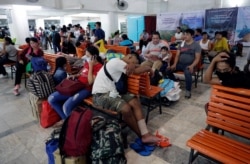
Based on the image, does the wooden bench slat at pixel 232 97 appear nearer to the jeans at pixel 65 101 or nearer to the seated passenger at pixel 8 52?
the jeans at pixel 65 101

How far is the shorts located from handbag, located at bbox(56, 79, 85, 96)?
36cm

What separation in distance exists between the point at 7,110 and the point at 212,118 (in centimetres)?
315

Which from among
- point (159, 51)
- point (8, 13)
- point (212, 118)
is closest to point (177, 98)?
point (159, 51)

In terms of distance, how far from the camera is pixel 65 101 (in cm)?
250

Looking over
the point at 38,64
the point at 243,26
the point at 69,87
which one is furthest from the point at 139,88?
the point at 243,26

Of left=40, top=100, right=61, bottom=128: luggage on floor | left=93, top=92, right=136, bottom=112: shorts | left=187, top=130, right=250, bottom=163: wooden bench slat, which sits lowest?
left=40, top=100, right=61, bottom=128: luggage on floor

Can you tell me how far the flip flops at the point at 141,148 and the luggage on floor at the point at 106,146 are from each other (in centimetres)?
35

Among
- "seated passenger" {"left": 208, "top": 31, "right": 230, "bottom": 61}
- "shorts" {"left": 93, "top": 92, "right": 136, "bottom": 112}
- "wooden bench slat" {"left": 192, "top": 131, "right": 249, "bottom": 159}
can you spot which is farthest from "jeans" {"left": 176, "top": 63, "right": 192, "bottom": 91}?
"wooden bench slat" {"left": 192, "top": 131, "right": 249, "bottom": 159}

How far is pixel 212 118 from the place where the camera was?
1.71 m

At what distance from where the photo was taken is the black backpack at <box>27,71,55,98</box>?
2537 millimetres

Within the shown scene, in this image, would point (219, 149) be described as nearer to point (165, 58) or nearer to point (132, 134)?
point (132, 134)

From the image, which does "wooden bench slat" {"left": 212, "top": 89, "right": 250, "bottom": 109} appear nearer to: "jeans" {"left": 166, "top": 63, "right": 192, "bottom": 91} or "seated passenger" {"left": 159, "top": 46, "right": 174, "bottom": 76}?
"jeans" {"left": 166, "top": 63, "right": 192, "bottom": 91}

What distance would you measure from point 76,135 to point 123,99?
777mm

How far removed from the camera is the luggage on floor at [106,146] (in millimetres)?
1601
